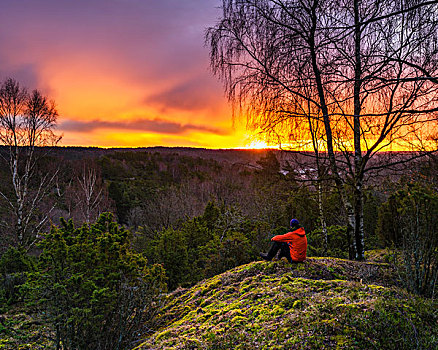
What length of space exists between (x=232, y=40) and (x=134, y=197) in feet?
121

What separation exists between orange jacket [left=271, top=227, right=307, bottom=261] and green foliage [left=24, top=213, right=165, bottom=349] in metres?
2.88

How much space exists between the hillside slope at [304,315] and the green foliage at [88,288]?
0.70 metres

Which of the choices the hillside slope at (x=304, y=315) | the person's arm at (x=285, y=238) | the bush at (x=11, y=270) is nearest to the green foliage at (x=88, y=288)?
the hillside slope at (x=304, y=315)

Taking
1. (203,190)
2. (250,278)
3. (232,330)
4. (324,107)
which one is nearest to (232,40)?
(324,107)

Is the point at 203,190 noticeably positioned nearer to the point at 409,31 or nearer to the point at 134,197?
the point at 134,197

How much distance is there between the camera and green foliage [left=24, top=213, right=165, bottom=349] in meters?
3.87

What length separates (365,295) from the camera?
3582mm

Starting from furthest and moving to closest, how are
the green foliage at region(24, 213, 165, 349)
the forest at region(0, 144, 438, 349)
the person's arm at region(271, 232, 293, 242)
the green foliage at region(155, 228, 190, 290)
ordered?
the green foliage at region(155, 228, 190, 290) → the person's arm at region(271, 232, 293, 242) → the forest at region(0, 144, 438, 349) → the green foliage at region(24, 213, 165, 349)

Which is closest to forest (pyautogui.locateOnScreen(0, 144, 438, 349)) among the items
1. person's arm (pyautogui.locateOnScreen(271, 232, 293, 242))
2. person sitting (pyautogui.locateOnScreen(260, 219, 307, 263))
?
person sitting (pyautogui.locateOnScreen(260, 219, 307, 263))

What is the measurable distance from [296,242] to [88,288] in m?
3.84

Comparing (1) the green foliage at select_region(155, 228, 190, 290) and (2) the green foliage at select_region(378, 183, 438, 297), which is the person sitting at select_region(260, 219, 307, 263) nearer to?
(2) the green foliage at select_region(378, 183, 438, 297)

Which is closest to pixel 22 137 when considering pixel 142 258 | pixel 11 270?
pixel 11 270

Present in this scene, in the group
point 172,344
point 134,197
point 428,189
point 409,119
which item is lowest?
point 134,197

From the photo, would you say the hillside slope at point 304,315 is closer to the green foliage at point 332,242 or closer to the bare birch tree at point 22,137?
the green foliage at point 332,242
